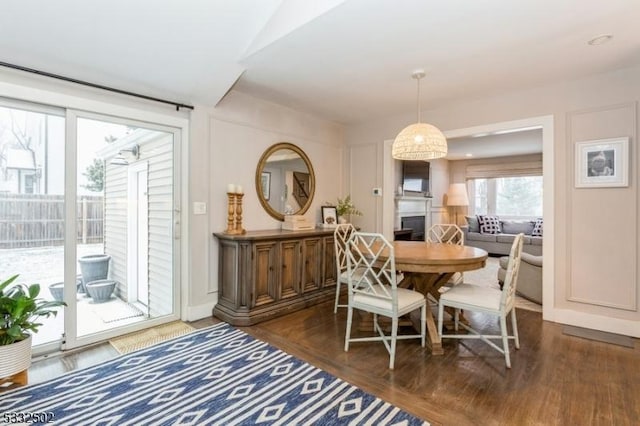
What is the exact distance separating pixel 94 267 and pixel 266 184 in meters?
1.94

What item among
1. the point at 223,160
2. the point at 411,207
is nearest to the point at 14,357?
the point at 223,160

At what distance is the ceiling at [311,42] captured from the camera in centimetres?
200

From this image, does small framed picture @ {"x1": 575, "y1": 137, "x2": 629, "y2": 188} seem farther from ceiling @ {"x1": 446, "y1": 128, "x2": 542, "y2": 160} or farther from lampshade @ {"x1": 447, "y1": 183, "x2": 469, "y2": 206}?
lampshade @ {"x1": 447, "y1": 183, "x2": 469, "y2": 206}

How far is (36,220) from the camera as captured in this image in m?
2.42

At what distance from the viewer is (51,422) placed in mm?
1669

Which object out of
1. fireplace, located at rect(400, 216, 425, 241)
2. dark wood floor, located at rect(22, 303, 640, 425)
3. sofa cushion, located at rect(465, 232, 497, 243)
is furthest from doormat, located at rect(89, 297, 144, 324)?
sofa cushion, located at rect(465, 232, 497, 243)

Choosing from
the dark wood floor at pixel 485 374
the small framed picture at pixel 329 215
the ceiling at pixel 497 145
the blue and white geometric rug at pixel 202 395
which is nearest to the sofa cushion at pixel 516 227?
the ceiling at pixel 497 145

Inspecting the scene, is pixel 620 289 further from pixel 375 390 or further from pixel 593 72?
pixel 375 390

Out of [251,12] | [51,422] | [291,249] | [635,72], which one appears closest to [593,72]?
[635,72]

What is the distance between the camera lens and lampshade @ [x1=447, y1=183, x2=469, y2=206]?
7.70 m

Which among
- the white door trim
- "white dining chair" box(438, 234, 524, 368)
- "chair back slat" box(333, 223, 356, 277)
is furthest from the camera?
"chair back slat" box(333, 223, 356, 277)

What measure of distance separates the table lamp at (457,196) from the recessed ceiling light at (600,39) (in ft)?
18.2

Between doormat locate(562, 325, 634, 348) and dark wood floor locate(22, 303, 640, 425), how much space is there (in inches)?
3.5

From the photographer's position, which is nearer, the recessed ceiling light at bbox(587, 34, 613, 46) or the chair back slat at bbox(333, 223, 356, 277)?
the recessed ceiling light at bbox(587, 34, 613, 46)
